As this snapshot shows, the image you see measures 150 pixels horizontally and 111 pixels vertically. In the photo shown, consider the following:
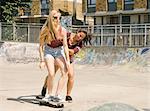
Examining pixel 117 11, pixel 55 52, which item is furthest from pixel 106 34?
pixel 55 52

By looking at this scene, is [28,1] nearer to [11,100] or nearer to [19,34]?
[19,34]

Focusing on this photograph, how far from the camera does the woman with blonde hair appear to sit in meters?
8.35

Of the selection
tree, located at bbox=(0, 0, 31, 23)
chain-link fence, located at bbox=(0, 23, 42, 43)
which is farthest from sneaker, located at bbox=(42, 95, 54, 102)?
tree, located at bbox=(0, 0, 31, 23)

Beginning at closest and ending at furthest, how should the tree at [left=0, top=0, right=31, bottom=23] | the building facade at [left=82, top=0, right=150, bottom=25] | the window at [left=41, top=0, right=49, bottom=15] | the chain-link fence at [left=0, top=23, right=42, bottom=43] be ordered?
the chain-link fence at [left=0, top=23, right=42, bottom=43], the tree at [left=0, top=0, right=31, bottom=23], the building facade at [left=82, top=0, right=150, bottom=25], the window at [left=41, top=0, right=49, bottom=15]

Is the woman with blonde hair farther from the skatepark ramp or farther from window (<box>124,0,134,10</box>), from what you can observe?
window (<box>124,0,134,10</box>)

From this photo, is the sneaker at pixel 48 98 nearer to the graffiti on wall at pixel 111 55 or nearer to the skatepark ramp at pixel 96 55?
the skatepark ramp at pixel 96 55

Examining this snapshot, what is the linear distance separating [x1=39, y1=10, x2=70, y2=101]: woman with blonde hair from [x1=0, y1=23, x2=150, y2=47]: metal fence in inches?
571

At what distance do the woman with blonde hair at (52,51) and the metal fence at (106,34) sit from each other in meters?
14.5

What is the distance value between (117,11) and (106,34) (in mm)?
18277

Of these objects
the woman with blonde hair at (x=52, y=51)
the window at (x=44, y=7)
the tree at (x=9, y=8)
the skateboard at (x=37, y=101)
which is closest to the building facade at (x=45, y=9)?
the window at (x=44, y=7)

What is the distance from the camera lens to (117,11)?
45469 millimetres

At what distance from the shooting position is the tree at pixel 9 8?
108 ft

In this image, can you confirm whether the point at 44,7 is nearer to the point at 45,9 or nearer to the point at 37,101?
the point at 45,9

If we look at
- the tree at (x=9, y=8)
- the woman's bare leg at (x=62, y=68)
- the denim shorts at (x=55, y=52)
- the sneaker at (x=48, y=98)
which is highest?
the tree at (x=9, y=8)
